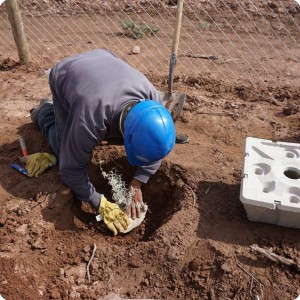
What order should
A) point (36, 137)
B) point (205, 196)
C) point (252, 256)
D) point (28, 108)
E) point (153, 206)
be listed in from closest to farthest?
point (252, 256), point (205, 196), point (153, 206), point (36, 137), point (28, 108)

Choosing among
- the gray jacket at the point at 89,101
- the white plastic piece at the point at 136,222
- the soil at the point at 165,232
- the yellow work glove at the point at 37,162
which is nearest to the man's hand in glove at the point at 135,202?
the white plastic piece at the point at 136,222

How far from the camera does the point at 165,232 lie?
9.04 ft

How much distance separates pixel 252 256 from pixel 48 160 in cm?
190

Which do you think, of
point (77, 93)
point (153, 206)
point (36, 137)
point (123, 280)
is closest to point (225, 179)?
point (153, 206)

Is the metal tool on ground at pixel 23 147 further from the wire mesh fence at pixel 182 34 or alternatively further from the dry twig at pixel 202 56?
the dry twig at pixel 202 56

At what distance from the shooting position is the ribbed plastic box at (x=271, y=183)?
2.49 m

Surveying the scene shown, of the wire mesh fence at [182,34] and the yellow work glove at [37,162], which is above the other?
the yellow work glove at [37,162]

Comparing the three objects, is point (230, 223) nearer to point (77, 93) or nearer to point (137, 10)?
point (77, 93)

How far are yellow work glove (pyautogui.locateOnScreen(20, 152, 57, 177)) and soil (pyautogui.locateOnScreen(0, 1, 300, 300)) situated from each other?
0.19 ft

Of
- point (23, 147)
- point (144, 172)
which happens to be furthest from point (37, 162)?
point (144, 172)

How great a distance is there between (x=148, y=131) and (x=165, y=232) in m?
0.80

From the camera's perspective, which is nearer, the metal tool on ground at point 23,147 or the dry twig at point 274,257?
the dry twig at point 274,257

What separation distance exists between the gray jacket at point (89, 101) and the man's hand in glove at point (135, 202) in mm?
303

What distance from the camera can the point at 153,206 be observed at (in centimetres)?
338
